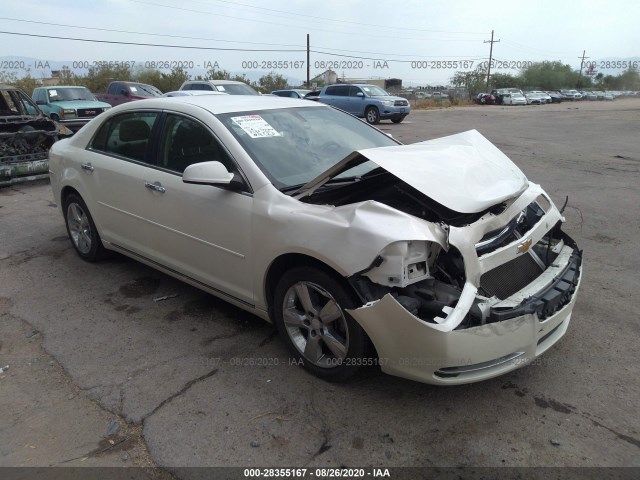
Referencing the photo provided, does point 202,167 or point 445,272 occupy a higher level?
point 202,167

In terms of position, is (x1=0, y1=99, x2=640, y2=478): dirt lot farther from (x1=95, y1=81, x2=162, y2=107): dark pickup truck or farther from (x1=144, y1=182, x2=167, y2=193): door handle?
(x1=95, y1=81, x2=162, y2=107): dark pickup truck

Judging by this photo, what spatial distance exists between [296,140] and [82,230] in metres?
2.70

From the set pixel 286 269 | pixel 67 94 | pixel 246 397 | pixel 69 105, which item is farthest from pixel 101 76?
pixel 246 397

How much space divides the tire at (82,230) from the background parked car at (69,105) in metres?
11.1

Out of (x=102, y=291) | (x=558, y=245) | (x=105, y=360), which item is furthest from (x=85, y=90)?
(x=558, y=245)

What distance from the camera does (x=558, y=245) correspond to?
3410mm

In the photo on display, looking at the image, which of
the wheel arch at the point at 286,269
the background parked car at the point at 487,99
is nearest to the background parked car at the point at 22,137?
the wheel arch at the point at 286,269

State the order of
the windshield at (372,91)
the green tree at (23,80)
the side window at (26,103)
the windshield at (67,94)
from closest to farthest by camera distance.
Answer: the side window at (26,103) → the windshield at (67,94) → the windshield at (372,91) → the green tree at (23,80)

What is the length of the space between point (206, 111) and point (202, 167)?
73 cm

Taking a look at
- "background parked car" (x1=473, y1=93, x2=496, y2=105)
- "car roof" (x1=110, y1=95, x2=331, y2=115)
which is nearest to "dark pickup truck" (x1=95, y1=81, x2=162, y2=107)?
"car roof" (x1=110, y1=95, x2=331, y2=115)

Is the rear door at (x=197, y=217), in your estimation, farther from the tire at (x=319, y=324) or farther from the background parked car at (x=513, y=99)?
the background parked car at (x=513, y=99)

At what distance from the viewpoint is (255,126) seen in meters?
3.53

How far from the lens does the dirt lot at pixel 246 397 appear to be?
246 cm

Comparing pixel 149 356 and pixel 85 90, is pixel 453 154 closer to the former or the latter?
pixel 149 356
